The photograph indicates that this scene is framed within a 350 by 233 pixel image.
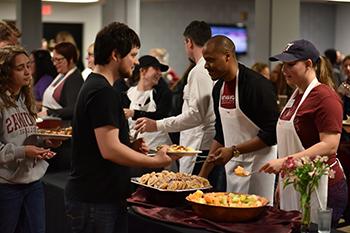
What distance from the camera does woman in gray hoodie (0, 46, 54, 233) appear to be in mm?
2809

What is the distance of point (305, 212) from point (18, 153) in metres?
1.32

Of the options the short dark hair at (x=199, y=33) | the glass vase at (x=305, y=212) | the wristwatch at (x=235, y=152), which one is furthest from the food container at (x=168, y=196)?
the short dark hair at (x=199, y=33)

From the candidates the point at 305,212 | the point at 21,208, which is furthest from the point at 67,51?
the point at 305,212

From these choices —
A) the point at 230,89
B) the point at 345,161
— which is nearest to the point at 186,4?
the point at 345,161

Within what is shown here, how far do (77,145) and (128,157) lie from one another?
9.0 inches

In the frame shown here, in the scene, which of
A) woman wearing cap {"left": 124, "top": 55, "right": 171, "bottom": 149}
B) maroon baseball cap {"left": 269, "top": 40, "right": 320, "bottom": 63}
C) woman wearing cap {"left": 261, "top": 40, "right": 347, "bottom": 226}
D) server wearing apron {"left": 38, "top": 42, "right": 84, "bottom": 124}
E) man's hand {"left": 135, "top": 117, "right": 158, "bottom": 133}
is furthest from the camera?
server wearing apron {"left": 38, "top": 42, "right": 84, "bottom": 124}

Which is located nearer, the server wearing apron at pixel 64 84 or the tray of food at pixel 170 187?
the tray of food at pixel 170 187

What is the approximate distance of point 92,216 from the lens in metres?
2.43

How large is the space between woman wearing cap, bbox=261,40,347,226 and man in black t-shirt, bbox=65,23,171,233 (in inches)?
24.2

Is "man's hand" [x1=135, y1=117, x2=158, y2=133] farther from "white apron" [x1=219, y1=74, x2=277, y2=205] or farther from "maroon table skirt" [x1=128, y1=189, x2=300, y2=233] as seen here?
"maroon table skirt" [x1=128, y1=189, x2=300, y2=233]

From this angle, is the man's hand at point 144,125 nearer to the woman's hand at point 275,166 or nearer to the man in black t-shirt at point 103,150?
the man in black t-shirt at point 103,150

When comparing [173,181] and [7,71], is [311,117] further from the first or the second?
[7,71]

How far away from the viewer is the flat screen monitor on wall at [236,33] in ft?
38.0

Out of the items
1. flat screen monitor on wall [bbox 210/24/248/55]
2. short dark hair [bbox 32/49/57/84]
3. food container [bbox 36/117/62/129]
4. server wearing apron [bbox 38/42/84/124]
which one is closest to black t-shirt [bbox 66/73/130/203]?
food container [bbox 36/117/62/129]
